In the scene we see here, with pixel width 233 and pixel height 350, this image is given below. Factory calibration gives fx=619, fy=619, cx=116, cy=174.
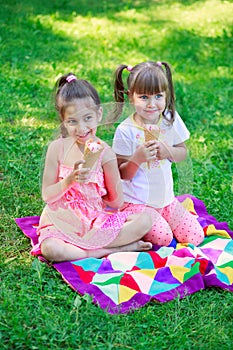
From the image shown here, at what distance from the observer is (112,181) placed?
3.42 meters

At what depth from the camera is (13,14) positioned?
7.71 m

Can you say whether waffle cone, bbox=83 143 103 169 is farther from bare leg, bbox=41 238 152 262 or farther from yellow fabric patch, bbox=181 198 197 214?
yellow fabric patch, bbox=181 198 197 214

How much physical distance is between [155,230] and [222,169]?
1326mm

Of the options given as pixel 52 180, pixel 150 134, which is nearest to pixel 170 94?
pixel 150 134

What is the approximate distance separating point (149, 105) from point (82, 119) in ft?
1.34

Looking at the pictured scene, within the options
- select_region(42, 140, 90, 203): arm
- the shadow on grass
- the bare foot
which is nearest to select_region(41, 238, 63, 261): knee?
select_region(42, 140, 90, 203): arm

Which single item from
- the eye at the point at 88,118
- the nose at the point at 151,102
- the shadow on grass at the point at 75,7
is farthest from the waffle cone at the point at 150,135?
the shadow on grass at the point at 75,7

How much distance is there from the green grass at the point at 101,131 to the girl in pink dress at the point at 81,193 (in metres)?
0.17

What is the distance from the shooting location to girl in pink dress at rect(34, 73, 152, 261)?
128 inches

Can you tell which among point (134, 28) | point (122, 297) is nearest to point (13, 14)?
point (134, 28)

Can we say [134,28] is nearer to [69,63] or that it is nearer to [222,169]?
[69,63]

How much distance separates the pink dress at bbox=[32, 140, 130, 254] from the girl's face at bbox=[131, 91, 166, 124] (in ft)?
0.97

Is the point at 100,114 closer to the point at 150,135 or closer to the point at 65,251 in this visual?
the point at 150,135

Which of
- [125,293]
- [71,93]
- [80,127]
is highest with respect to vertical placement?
Result: [71,93]
